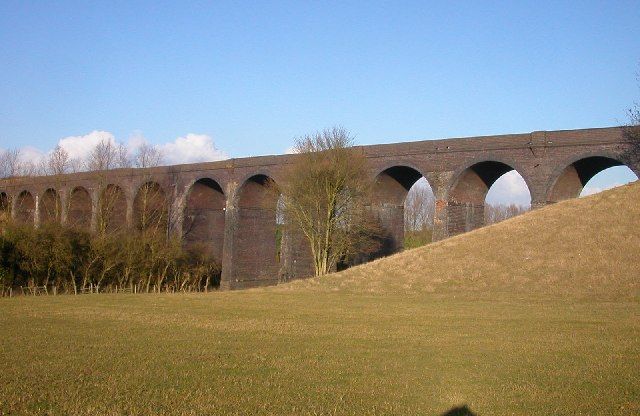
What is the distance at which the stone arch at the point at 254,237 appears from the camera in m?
39.5

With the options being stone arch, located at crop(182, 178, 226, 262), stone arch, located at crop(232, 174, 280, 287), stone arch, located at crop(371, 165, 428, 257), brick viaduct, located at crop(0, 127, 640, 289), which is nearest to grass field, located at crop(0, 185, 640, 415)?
brick viaduct, located at crop(0, 127, 640, 289)

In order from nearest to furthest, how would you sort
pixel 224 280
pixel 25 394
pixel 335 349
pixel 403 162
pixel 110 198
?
pixel 25 394
pixel 335 349
pixel 403 162
pixel 224 280
pixel 110 198

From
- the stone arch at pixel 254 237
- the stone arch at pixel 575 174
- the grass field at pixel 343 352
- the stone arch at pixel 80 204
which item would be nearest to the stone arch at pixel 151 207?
the stone arch at pixel 80 204

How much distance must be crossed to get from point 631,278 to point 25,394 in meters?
17.5

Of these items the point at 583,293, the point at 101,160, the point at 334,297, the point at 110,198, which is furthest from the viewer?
the point at 101,160

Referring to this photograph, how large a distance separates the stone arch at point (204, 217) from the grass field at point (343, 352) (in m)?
21.9

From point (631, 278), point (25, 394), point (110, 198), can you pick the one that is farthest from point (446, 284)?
point (110, 198)

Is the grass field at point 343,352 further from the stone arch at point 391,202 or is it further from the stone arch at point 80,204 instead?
the stone arch at point 80,204

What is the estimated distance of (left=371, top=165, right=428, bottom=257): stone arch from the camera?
34.1 m

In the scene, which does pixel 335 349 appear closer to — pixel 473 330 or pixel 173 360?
pixel 173 360

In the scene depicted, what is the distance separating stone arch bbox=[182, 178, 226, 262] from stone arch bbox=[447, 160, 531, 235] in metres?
16.1

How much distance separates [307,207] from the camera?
109 feet

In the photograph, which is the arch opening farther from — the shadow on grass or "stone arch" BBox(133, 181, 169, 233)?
the shadow on grass

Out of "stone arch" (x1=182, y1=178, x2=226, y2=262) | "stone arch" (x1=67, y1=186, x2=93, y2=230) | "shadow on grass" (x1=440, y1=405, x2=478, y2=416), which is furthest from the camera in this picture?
"stone arch" (x1=67, y1=186, x2=93, y2=230)
